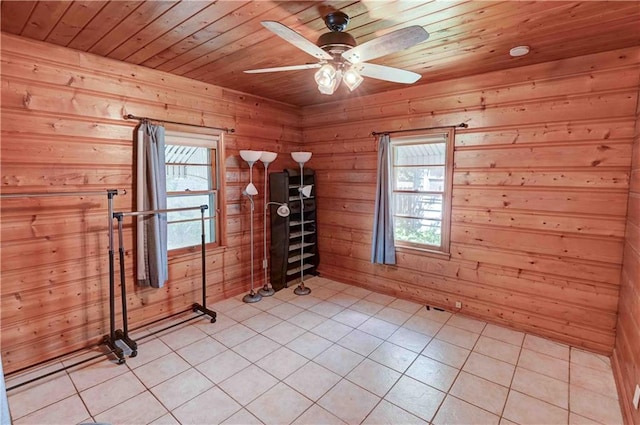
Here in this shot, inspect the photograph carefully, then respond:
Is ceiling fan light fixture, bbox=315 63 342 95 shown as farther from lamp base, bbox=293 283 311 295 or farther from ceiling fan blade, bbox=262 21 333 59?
lamp base, bbox=293 283 311 295

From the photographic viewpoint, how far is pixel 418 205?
3.82 m

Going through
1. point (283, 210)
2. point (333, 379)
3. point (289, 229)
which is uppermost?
point (283, 210)

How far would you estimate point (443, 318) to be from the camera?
3449mm

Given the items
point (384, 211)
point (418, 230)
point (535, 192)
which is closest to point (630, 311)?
point (535, 192)

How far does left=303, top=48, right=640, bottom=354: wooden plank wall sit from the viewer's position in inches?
104

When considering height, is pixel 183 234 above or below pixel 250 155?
below

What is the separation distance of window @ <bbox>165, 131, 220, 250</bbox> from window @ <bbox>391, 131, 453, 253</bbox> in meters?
2.17

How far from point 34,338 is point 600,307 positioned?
4.68 metres

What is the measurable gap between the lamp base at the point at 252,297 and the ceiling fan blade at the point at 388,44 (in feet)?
9.61

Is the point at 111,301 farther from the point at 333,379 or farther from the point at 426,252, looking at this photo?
the point at 426,252

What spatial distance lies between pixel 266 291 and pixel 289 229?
846 mm

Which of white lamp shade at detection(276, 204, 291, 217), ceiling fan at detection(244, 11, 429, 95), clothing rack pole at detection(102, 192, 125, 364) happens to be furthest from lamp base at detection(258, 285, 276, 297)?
ceiling fan at detection(244, 11, 429, 95)

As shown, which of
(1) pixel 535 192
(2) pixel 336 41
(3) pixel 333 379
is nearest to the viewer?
(2) pixel 336 41

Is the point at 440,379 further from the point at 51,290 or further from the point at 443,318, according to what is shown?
the point at 51,290
